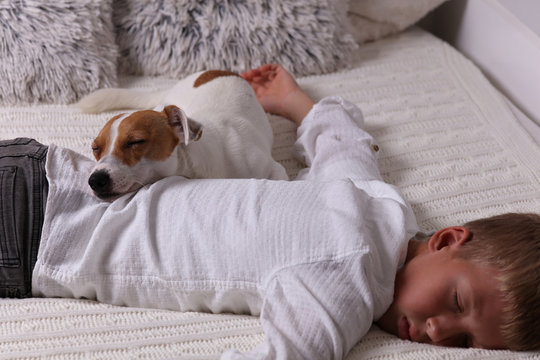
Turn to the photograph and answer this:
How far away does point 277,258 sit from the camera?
99cm

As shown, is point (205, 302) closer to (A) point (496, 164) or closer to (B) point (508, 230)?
(B) point (508, 230)

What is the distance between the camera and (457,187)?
1358 millimetres

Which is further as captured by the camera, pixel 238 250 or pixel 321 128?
pixel 321 128

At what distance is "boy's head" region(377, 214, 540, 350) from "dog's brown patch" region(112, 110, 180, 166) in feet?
1.60

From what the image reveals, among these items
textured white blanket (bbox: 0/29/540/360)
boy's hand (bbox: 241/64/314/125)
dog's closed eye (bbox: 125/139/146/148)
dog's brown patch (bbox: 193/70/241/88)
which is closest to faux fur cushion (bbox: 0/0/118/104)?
textured white blanket (bbox: 0/29/540/360)

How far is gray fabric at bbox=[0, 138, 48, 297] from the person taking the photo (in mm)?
1041

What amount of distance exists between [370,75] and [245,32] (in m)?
0.37

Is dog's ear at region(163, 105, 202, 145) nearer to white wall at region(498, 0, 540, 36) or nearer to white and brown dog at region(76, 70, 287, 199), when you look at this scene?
white and brown dog at region(76, 70, 287, 199)

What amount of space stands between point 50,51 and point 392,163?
866mm

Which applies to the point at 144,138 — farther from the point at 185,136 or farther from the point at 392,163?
the point at 392,163

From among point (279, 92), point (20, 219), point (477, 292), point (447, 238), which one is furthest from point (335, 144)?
point (20, 219)

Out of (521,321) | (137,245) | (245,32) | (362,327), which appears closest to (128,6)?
(245,32)

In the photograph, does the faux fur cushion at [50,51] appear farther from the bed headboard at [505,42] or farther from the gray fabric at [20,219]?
the bed headboard at [505,42]

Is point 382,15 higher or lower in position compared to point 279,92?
higher
